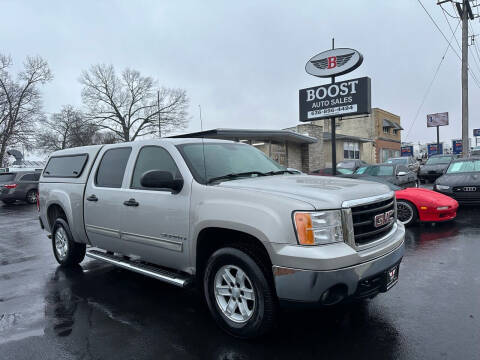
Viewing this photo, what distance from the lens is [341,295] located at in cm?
286

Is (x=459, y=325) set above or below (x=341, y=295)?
below

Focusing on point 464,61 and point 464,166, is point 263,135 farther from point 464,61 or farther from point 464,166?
point 464,61

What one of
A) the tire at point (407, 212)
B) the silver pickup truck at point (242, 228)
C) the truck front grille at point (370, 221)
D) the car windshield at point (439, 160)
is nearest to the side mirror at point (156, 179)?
the silver pickup truck at point (242, 228)

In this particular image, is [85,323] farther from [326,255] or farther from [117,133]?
[117,133]

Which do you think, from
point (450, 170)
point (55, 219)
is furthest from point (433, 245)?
point (55, 219)

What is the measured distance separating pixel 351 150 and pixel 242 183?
32.9 meters

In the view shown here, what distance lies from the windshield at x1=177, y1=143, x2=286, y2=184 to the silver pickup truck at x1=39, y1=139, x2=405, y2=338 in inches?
0.6

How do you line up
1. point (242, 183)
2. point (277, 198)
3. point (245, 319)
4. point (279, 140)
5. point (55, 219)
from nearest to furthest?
point (277, 198) → point (245, 319) → point (242, 183) → point (55, 219) → point (279, 140)

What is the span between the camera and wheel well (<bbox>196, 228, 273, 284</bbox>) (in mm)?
3162

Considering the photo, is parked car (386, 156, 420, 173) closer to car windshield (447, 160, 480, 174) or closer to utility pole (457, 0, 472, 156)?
utility pole (457, 0, 472, 156)

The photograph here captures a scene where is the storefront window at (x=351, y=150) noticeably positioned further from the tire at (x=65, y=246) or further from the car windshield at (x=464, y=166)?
the tire at (x=65, y=246)

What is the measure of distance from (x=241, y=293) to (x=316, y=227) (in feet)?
3.20

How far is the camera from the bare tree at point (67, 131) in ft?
144

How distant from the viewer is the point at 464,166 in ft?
35.3
